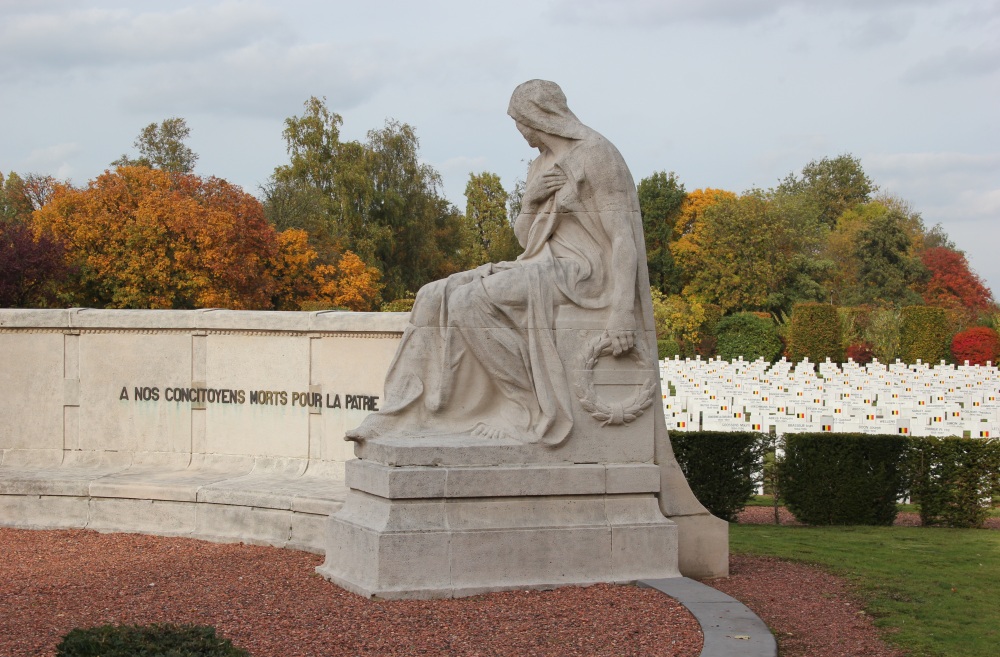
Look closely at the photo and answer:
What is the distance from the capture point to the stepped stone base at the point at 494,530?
259 inches

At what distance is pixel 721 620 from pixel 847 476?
531cm

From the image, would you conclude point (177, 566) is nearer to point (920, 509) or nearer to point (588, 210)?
point (588, 210)

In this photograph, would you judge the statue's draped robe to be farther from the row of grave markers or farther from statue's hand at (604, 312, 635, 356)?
the row of grave markers

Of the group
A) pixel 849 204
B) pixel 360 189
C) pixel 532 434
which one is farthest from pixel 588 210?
pixel 849 204

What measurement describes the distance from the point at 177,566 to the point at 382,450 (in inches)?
71.3

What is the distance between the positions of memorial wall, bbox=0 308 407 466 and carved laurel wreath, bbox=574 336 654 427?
2.20 meters

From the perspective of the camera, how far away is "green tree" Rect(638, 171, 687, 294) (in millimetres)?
56875

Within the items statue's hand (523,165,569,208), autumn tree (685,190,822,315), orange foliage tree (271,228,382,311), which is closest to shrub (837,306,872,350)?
autumn tree (685,190,822,315)

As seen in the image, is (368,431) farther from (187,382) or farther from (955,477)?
(955,477)

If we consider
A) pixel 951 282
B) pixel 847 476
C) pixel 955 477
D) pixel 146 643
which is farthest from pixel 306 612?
pixel 951 282

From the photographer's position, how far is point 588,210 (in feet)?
24.1

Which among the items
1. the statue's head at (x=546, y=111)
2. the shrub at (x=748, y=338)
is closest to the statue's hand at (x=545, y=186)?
the statue's head at (x=546, y=111)

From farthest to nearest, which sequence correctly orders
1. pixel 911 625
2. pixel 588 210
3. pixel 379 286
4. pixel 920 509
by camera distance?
pixel 379 286 < pixel 920 509 < pixel 588 210 < pixel 911 625

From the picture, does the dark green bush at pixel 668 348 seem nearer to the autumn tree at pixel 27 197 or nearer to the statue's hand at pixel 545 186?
the autumn tree at pixel 27 197
